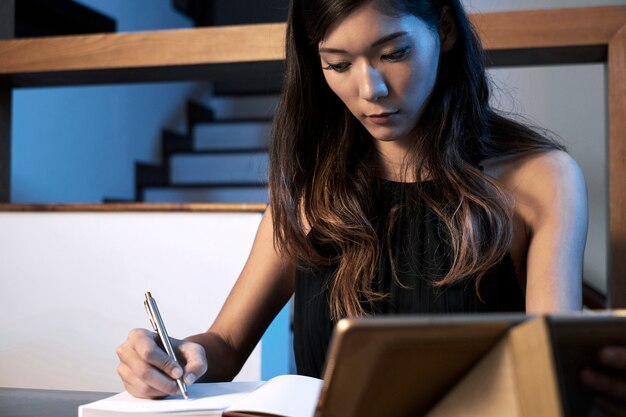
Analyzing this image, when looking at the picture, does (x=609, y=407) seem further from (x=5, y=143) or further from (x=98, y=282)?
(x=5, y=143)

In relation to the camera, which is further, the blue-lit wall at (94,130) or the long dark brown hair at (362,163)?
the blue-lit wall at (94,130)

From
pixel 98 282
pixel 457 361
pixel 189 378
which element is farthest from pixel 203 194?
pixel 457 361

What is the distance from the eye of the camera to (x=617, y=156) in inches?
63.1

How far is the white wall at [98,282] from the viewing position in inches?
69.7

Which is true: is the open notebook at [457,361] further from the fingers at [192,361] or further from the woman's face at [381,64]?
the woman's face at [381,64]

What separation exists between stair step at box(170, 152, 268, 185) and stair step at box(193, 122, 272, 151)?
7.0 inches

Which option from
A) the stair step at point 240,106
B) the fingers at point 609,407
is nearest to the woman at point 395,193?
the fingers at point 609,407

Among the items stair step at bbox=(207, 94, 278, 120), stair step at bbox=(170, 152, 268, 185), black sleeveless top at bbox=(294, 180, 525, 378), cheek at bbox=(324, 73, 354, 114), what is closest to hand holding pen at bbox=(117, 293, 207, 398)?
black sleeveless top at bbox=(294, 180, 525, 378)

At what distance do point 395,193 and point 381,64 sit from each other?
30 centimetres

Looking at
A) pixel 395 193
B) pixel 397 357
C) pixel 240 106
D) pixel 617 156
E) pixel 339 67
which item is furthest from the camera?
pixel 240 106

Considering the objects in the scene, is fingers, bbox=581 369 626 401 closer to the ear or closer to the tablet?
the tablet

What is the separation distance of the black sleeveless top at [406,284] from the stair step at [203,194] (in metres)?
2.85

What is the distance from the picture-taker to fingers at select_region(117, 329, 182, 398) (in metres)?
0.90

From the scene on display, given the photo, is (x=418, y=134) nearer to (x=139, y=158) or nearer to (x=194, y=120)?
(x=139, y=158)
